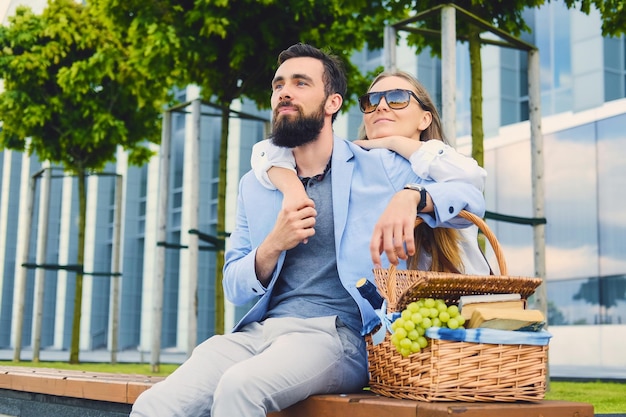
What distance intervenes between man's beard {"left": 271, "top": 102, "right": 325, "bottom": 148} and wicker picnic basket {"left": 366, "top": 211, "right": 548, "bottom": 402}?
0.69 m

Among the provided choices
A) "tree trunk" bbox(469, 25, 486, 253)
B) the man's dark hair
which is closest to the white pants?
the man's dark hair

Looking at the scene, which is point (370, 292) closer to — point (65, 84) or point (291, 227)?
point (291, 227)

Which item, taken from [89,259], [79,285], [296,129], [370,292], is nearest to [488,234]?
[370,292]

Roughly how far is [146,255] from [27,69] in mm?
16680

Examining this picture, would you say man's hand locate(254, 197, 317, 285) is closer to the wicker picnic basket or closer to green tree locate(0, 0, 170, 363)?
the wicker picnic basket

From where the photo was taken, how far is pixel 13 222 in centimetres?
3612

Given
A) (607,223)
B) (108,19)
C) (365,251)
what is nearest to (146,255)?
(607,223)

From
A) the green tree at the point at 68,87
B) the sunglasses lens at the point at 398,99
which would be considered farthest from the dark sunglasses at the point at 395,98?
the green tree at the point at 68,87

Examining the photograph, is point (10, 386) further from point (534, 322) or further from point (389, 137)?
point (534, 322)

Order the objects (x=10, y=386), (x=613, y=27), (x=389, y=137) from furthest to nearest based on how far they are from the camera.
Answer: (x=613, y=27) → (x=10, y=386) → (x=389, y=137)

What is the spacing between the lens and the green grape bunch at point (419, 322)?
7.86 ft

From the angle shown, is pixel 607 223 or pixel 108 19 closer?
pixel 108 19

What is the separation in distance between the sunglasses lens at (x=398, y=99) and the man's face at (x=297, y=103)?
37 cm

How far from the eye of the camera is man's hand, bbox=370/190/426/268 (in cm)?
256
